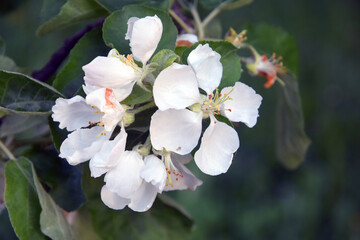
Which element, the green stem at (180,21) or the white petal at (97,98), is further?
the green stem at (180,21)

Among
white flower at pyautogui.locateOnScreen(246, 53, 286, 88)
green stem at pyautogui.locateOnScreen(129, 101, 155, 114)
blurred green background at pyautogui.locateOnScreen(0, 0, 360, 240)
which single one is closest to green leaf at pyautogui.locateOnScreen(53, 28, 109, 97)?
green stem at pyautogui.locateOnScreen(129, 101, 155, 114)

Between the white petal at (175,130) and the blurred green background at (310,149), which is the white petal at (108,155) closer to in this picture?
the white petal at (175,130)

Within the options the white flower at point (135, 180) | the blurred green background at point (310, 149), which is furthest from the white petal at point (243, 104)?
the blurred green background at point (310, 149)

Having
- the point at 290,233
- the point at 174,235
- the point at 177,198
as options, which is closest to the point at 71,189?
the point at 174,235

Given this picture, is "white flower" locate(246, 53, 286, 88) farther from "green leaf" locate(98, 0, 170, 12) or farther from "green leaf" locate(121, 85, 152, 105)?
"green leaf" locate(121, 85, 152, 105)

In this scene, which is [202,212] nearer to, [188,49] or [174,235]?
[174,235]

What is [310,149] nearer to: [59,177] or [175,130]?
[59,177]

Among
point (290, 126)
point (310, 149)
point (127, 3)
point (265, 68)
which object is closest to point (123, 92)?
point (127, 3)
